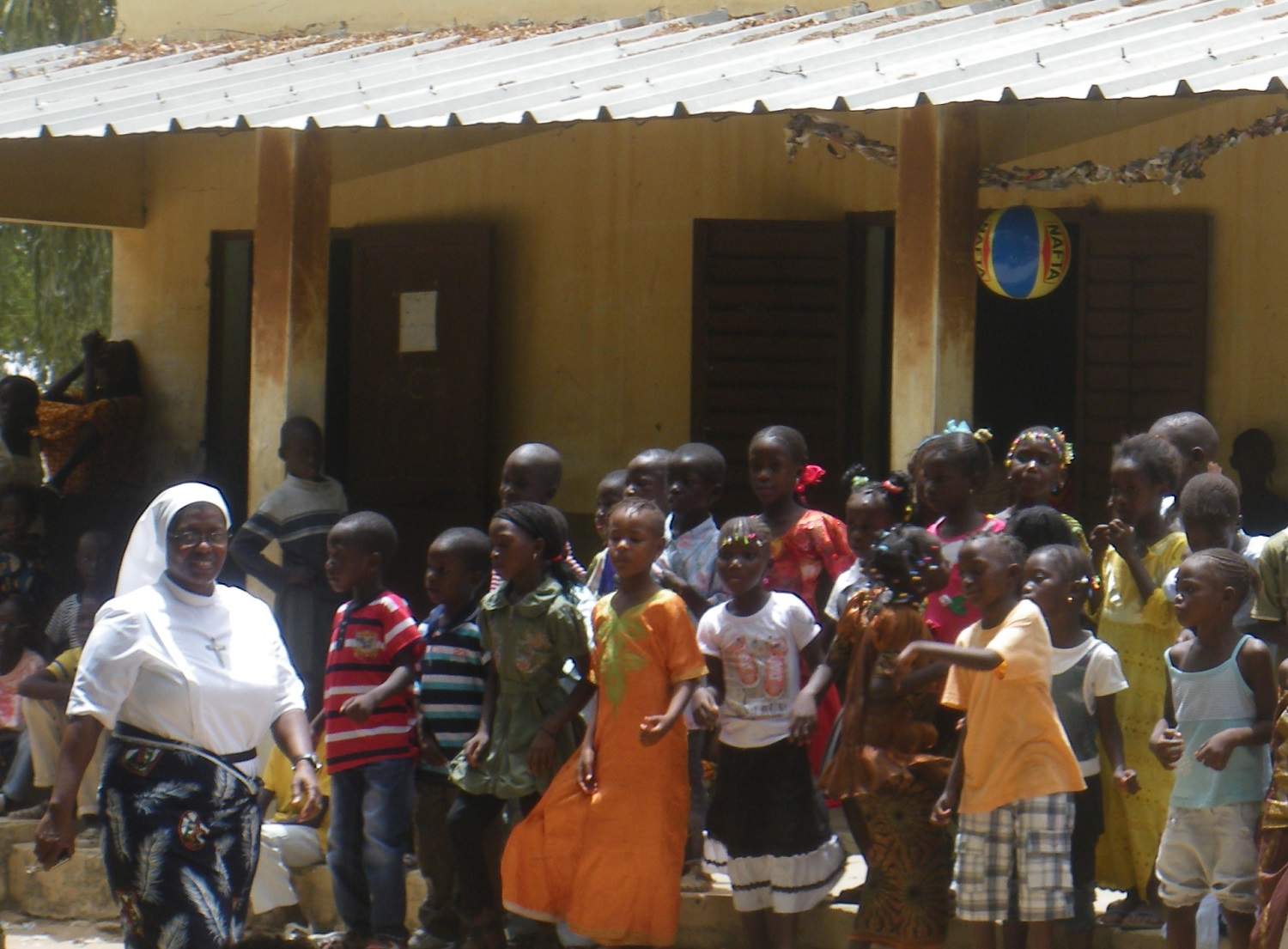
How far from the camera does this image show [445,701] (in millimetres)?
5250

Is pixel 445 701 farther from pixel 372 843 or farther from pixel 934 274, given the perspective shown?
pixel 934 274

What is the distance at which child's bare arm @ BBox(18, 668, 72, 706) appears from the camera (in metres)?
6.01

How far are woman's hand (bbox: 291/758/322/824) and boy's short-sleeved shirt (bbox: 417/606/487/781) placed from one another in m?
0.98

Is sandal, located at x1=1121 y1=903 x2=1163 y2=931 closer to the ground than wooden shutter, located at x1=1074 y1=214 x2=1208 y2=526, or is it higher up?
closer to the ground

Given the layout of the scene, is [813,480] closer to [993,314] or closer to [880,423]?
[880,423]

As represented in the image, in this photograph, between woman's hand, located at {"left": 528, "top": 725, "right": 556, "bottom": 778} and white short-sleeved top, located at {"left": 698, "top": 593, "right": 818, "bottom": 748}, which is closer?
white short-sleeved top, located at {"left": 698, "top": 593, "right": 818, "bottom": 748}

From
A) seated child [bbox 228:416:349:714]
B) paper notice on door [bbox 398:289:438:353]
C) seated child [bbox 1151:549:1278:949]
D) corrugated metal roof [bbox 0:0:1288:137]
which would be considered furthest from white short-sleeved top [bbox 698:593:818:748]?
paper notice on door [bbox 398:289:438:353]

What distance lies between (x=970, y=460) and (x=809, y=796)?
1.05 meters

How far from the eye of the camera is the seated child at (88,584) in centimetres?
635

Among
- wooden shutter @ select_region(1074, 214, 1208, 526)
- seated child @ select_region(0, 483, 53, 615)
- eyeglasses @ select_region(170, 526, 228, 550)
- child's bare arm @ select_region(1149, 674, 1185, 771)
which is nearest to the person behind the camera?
child's bare arm @ select_region(1149, 674, 1185, 771)

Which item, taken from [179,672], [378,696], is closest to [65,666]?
[378,696]

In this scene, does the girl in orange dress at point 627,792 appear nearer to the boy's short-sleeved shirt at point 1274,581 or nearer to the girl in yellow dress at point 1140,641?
the girl in yellow dress at point 1140,641

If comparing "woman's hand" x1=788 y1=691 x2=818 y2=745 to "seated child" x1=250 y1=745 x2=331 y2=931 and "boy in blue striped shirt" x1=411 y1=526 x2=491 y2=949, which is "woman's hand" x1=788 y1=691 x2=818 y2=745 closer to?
"boy in blue striped shirt" x1=411 y1=526 x2=491 y2=949

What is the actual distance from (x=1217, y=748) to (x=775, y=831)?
1.24m
